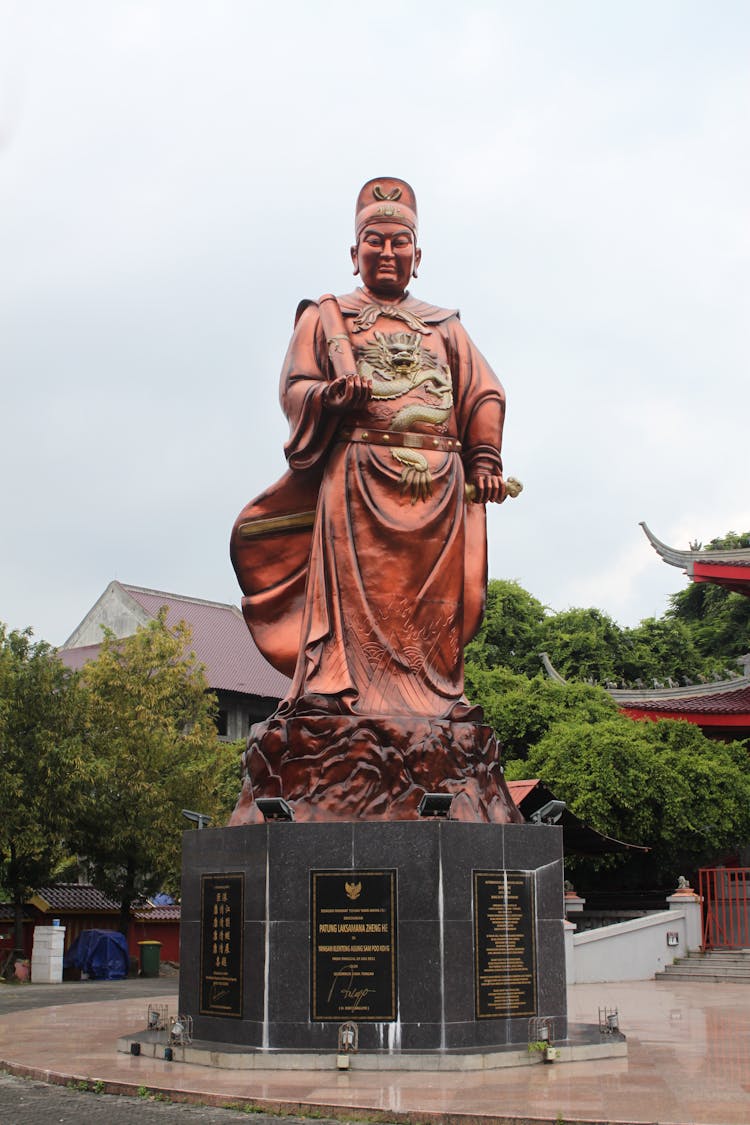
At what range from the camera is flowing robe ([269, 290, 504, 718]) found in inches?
370

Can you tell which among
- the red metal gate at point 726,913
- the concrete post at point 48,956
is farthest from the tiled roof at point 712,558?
the concrete post at point 48,956

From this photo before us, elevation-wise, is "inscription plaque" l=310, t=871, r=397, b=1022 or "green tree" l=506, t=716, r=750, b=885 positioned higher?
"green tree" l=506, t=716, r=750, b=885

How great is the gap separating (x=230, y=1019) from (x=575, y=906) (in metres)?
11.3

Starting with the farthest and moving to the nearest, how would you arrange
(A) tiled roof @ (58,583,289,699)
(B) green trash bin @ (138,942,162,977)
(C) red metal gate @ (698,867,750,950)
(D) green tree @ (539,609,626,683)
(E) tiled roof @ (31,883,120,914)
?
(A) tiled roof @ (58,583,289,699) < (D) green tree @ (539,609,626,683) < (E) tiled roof @ (31,883,120,914) < (B) green trash bin @ (138,942,162,977) < (C) red metal gate @ (698,867,750,950)

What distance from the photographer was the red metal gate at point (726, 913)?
18.9 m

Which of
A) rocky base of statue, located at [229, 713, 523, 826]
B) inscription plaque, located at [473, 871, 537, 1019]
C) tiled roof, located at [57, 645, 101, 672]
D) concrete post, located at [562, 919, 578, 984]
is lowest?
concrete post, located at [562, 919, 578, 984]

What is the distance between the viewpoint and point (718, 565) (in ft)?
84.3

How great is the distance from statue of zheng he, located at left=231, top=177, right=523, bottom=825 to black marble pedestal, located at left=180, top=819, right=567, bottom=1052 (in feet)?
1.44

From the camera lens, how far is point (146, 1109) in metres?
6.70

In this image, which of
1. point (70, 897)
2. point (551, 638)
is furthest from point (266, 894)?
point (551, 638)

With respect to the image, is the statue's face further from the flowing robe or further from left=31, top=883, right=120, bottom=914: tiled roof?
left=31, top=883, right=120, bottom=914: tiled roof

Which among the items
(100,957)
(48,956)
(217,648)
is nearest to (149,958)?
(100,957)

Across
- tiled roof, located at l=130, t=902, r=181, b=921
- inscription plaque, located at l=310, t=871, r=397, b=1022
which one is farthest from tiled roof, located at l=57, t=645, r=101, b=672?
inscription plaque, located at l=310, t=871, r=397, b=1022

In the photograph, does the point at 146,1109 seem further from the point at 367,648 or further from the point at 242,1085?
the point at 367,648
